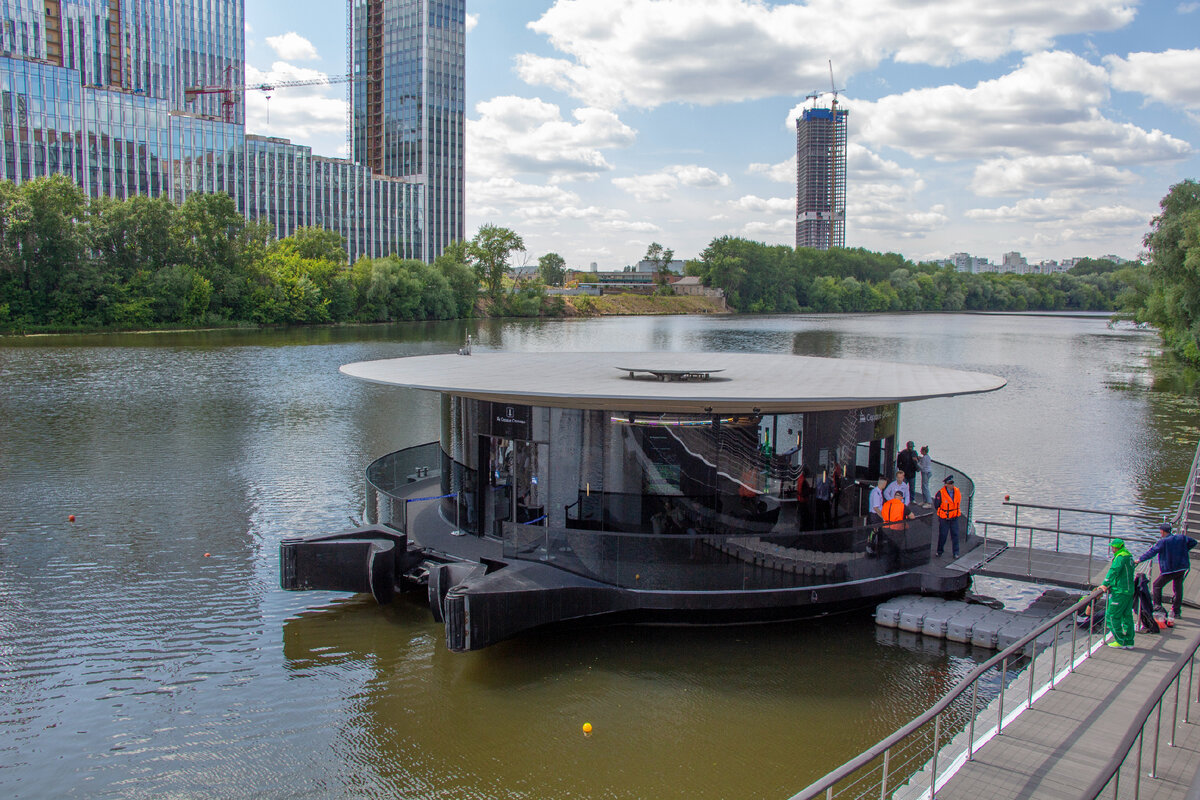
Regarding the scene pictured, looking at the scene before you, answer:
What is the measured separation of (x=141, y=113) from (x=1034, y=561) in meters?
144

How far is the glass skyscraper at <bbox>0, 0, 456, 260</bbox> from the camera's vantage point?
120 meters

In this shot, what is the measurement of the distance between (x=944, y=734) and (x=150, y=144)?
144599 millimetres

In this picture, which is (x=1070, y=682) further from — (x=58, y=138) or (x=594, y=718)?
(x=58, y=138)

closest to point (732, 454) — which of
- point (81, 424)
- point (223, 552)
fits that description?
point (223, 552)

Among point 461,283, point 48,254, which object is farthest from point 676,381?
point 461,283

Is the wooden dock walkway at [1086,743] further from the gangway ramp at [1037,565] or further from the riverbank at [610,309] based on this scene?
the riverbank at [610,309]

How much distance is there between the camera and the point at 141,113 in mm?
130250

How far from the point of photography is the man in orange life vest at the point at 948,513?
15508 mm

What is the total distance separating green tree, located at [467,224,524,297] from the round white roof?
116 meters

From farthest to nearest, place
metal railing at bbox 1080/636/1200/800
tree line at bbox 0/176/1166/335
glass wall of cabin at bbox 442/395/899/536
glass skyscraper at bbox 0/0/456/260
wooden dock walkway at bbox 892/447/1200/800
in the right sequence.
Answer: glass skyscraper at bbox 0/0/456/260
tree line at bbox 0/176/1166/335
glass wall of cabin at bbox 442/395/899/536
wooden dock walkway at bbox 892/447/1200/800
metal railing at bbox 1080/636/1200/800

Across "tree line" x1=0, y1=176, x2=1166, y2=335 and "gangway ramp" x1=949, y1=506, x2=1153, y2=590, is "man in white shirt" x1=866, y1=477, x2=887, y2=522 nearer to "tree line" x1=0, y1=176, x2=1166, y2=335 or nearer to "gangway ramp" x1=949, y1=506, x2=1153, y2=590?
"gangway ramp" x1=949, y1=506, x2=1153, y2=590

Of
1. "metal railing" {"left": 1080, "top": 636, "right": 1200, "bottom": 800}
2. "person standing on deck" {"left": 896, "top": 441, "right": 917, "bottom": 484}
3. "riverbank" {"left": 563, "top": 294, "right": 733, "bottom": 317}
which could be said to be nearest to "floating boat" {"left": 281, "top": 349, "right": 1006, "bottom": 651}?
"person standing on deck" {"left": 896, "top": 441, "right": 917, "bottom": 484}

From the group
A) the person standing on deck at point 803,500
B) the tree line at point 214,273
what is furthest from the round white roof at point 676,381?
the tree line at point 214,273

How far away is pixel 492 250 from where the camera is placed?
13675cm
